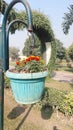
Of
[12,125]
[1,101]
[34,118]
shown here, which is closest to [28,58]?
[1,101]

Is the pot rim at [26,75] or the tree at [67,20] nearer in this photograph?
the pot rim at [26,75]

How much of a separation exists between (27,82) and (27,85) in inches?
1.4

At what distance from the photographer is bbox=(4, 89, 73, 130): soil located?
15.9 ft

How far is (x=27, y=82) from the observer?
2.35m

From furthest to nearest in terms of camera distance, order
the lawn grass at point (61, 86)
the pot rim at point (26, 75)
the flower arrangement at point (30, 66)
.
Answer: the lawn grass at point (61, 86)
the flower arrangement at point (30, 66)
the pot rim at point (26, 75)

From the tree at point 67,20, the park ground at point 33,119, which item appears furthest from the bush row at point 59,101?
the tree at point 67,20

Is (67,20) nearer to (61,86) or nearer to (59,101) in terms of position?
(61,86)

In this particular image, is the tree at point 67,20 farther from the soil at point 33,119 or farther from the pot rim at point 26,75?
the pot rim at point 26,75

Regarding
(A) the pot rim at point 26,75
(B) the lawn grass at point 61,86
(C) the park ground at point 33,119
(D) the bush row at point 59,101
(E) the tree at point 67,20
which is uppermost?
(E) the tree at point 67,20

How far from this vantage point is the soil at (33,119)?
191 inches

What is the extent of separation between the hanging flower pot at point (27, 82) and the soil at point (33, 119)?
2576 mm

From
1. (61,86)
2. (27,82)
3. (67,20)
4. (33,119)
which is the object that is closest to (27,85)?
(27,82)

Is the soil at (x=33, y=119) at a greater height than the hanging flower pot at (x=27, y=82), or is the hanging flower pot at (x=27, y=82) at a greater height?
the hanging flower pot at (x=27, y=82)

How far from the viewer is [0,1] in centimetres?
891
